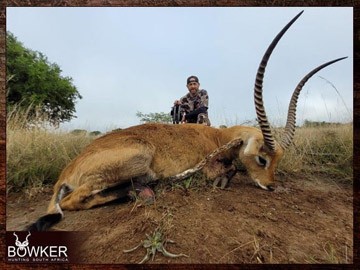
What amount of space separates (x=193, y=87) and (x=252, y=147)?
5.17ft

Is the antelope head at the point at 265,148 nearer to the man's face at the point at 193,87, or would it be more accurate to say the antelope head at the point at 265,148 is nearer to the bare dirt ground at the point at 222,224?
the bare dirt ground at the point at 222,224

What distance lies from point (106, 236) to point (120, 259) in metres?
0.31

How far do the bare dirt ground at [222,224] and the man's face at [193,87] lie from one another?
194 centimetres

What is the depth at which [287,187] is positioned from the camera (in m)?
3.68

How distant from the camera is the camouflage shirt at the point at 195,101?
16.6ft

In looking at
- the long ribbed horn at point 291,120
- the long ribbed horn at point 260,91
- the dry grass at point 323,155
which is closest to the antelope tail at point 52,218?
the long ribbed horn at point 260,91

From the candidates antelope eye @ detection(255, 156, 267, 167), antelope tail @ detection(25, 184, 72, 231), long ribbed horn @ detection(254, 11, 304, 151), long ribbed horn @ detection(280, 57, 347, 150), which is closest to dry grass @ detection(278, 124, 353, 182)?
long ribbed horn @ detection(280, 57, 347, 150)

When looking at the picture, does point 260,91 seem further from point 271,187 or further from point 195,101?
point 195,101

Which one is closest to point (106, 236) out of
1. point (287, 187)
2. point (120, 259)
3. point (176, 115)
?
point (120, 259)

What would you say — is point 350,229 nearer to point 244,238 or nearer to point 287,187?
point 244,238

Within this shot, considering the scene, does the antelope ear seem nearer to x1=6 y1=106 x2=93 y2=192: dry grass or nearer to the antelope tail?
the antelope tail

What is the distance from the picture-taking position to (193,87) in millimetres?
5020

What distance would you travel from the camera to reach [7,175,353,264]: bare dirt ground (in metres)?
2.17

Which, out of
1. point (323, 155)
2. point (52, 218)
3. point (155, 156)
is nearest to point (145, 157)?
point (155, 156)
